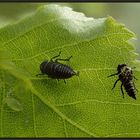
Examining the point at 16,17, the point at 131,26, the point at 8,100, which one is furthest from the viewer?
the point at 131,26

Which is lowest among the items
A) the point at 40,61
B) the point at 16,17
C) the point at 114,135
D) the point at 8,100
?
the point at 114,135

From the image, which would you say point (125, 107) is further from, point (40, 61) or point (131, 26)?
point (131, 26)

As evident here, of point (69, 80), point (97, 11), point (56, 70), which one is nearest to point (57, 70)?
point (56, 70)

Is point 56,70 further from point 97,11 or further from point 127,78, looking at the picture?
point 97,11

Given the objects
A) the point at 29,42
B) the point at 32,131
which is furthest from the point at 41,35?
the point at 32,131

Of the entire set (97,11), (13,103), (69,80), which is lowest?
(13,103)

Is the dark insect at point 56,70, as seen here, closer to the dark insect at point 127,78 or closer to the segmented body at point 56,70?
the segmented body at point 56,70
